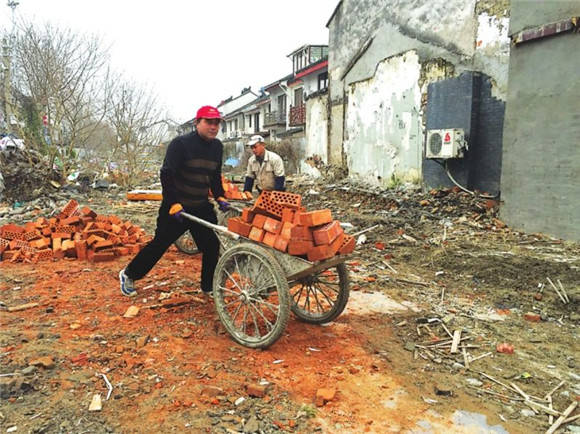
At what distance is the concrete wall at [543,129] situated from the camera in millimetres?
6172

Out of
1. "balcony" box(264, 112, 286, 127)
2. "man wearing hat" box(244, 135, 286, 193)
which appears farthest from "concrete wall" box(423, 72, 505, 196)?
"balcony" box(264, 112, 286, 127)

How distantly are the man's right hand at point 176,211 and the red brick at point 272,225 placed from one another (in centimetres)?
103

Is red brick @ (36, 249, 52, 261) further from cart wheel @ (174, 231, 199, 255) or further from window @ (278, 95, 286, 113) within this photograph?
window @ (278, 95, 286, 113)

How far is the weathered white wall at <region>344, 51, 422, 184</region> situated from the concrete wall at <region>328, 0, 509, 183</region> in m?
0.03

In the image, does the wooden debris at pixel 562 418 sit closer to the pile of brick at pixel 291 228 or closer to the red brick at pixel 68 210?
the pile of brick at pixel 291 228

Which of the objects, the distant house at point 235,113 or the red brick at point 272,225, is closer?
the red brick at point 272,225

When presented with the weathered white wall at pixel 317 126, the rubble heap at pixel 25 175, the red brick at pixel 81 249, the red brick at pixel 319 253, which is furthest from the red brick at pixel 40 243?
the weathered white wall at pixel 317 126

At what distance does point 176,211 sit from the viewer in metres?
3.86

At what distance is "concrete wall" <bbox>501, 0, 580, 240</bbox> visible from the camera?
617 cm

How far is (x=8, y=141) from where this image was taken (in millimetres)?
11984

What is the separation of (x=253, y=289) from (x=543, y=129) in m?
5.76

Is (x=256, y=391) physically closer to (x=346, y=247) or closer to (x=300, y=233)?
(x=300, y=233)

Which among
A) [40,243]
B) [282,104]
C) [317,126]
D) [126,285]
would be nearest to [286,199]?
[126,285]

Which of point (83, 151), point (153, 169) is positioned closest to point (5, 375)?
point (83, 151)
